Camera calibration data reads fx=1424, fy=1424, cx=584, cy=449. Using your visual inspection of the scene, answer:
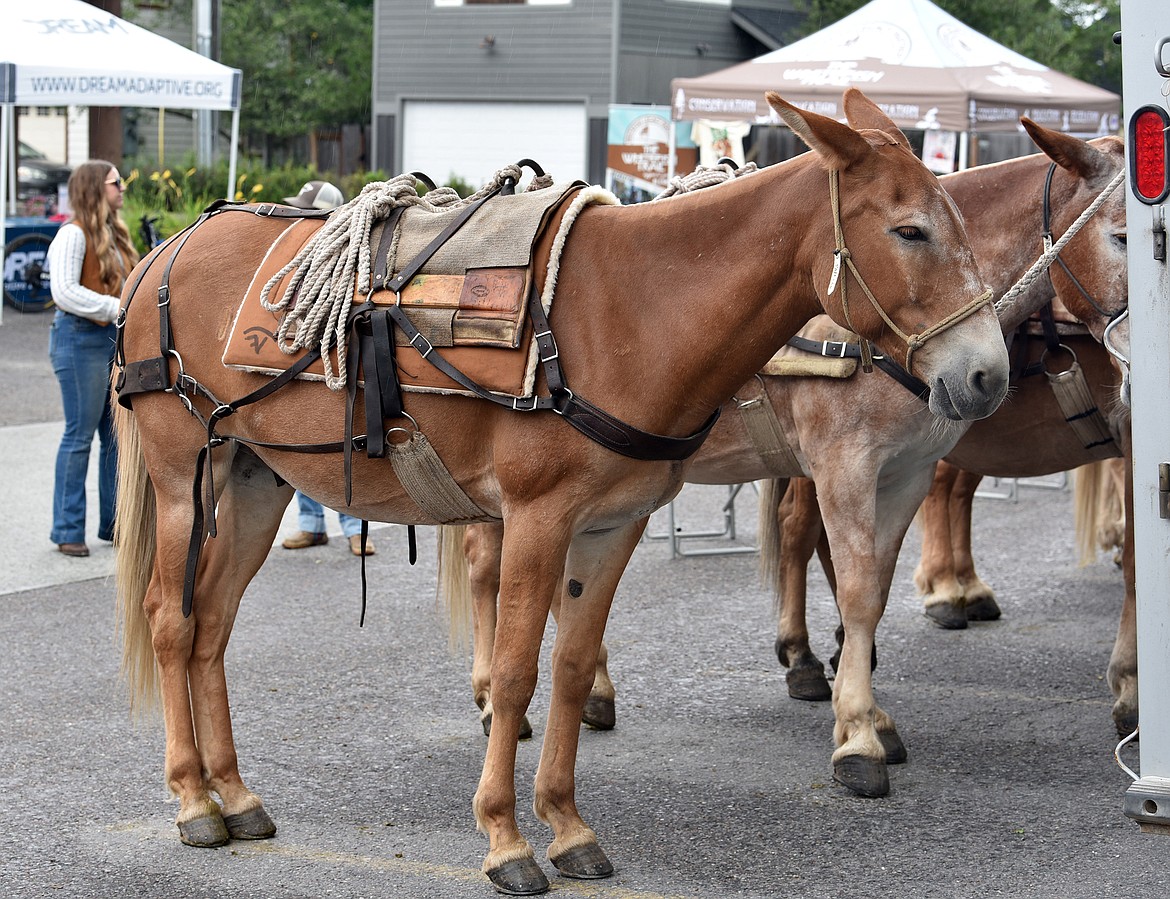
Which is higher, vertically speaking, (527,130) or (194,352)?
(527,130)

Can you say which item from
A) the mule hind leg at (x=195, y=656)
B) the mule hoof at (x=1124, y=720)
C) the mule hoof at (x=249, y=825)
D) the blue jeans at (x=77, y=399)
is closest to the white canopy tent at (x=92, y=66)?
the blue jeans at (x=77, y=399)

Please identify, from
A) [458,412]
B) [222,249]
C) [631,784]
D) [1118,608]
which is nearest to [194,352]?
[222,249]

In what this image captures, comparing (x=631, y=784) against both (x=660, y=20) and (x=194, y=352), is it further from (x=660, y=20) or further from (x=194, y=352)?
(x=660, y=20)

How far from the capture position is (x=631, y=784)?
466 cm

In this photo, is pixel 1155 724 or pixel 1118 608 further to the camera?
pixel 1118 608

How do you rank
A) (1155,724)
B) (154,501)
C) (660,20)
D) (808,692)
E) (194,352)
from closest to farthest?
1. (1155,724)
2. (194,352)
3. (154,501)
4. (808,692)
5. (660,20)

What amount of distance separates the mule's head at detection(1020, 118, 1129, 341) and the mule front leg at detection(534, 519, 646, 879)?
1787mm

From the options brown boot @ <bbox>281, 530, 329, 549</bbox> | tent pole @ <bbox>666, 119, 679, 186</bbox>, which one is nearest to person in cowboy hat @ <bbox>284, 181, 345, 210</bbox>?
brown boot @ <bbox>281, 530, 329, 549</bbox>

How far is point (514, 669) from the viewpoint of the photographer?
148 inches

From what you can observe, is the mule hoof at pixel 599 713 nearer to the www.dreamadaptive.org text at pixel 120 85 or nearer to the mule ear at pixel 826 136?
the mule ear at pixel 826 136

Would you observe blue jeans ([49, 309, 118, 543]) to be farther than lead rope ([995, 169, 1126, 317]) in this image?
Yes

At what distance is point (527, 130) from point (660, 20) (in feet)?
9.82

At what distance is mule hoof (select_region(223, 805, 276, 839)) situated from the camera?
4145mm

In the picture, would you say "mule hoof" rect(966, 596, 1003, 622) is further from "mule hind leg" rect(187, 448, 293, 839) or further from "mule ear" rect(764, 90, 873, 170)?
"mule ear" rect(764, 90, 873, 170)
